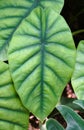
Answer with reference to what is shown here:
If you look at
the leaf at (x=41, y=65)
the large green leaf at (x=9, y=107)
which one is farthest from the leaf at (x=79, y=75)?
the large green leaf at (x=9, y=107)

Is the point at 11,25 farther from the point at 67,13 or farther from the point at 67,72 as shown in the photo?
the point at 67,13

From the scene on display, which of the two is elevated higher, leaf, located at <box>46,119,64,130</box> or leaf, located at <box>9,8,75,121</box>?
leaf, located at <box>9,8,75,121</box>

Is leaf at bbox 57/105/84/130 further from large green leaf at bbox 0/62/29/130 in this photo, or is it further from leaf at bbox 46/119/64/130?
large green leaf at bbox 0/62/29/130

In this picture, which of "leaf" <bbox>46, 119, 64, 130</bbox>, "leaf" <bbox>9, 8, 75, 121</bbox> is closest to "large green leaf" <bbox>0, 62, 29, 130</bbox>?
"leaf" <bbox>9, 8, 75, 121</bbox>

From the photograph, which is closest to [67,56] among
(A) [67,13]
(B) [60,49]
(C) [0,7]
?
(B) [60,49]

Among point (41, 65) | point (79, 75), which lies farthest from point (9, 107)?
point (79, 75)
